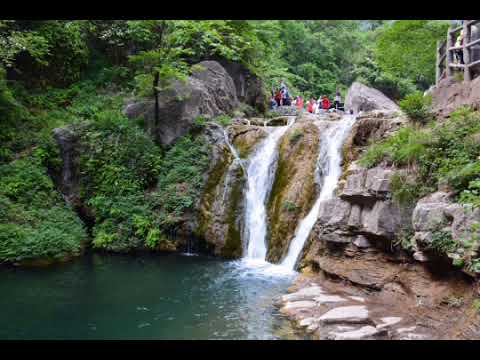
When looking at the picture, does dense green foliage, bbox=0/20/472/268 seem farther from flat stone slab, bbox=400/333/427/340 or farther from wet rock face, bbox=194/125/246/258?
flat stone slab, bbox=400/333/427/340

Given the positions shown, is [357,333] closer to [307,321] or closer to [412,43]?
[307,321]

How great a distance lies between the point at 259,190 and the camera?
14477mm

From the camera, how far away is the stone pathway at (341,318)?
22.5ft

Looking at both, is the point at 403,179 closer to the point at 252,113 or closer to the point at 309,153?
the point at 309,153

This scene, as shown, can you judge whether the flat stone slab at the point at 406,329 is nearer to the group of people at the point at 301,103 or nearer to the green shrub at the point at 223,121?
the green shrub at the point at 223,121

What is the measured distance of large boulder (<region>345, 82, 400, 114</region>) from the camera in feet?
75.2

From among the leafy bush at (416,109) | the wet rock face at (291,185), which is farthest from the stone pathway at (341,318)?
the leafy bush at (416,109)

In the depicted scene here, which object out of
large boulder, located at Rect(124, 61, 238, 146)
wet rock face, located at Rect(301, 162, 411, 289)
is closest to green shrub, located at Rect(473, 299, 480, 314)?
wet rock face, located at Rect(301, 162, 411, 289)

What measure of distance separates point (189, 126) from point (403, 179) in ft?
32.7

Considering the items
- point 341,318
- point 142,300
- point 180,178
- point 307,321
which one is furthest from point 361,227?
point 180,178

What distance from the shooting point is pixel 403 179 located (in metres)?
8.74

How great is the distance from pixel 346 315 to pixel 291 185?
640cm

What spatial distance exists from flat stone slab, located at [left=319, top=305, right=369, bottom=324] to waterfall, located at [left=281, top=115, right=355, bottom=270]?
390 centimetres

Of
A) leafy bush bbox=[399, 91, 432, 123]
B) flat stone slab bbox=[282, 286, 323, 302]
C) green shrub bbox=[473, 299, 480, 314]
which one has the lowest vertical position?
flat stone slab bbox=[282, 286, 323, 302]
